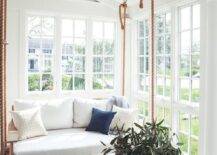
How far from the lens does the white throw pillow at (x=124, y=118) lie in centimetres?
474

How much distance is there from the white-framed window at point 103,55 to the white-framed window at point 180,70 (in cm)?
134

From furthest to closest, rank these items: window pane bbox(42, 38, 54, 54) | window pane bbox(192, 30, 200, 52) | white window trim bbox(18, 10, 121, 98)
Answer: window pane bbox(42, 38, 54, 54), white window trim bbox(18, 10, 121, 98), window pane bbox(192, 30, 200, 52)

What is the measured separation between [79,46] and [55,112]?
1.42 metres

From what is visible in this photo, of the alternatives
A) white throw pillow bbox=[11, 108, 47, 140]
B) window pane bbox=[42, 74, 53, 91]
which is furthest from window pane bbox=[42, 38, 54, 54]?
white throw pillow bbox=[11, 108, 47, 140]

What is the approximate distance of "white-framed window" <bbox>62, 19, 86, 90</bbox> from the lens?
18.1 ft

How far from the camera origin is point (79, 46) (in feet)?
18.5

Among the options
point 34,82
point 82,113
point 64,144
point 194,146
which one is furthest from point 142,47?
point 64,144

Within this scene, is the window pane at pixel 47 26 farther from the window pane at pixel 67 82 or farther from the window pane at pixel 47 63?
the window pane at pixel 67 82

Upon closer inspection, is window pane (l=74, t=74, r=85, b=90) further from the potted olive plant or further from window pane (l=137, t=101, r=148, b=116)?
the potted olive plant

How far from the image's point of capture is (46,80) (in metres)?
5.41

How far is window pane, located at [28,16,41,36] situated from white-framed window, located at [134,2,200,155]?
2.10m

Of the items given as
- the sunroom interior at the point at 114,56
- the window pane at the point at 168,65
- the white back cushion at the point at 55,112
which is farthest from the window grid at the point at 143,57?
the white back cushion at the point at 55,112

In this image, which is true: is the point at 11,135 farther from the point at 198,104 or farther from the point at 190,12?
the point at 190,12

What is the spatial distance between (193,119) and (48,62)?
278 centimetres
